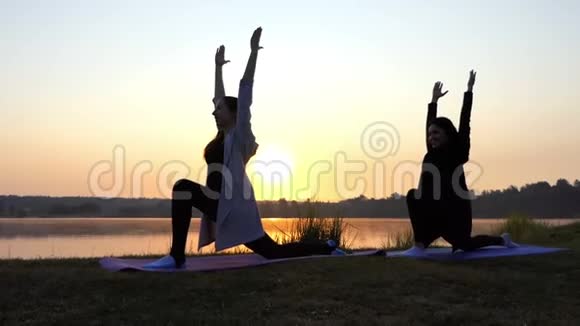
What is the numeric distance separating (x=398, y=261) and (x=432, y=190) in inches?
37.6

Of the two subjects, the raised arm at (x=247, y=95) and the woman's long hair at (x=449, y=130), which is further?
the woman's long hair at (x=449, y=130)

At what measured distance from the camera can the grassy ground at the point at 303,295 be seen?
11.9 ft

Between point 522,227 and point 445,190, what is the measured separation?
747 cm

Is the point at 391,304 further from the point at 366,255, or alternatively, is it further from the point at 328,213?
the point at 328,213

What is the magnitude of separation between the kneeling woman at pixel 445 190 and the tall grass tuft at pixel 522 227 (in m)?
6.06

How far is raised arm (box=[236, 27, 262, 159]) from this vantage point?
16.4ft

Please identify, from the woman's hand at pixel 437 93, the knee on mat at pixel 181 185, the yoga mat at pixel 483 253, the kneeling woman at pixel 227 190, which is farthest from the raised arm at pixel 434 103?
the knee on mat at pixel 181 185

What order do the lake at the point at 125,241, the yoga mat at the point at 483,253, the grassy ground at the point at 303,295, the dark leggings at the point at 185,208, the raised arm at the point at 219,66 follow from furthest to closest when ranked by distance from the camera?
the lake at the point at 125,241 < the yoga mat at the point at 483,253 < the raised arm at the point at 219,66 < the dark leggings at the point at 185,208 < the grassy ground at the point at 303,295

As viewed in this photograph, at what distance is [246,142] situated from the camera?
5.16 m

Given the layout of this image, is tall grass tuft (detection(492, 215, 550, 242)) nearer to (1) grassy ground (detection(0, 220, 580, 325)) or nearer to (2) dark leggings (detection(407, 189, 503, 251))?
(2) dark leggings (detection(407, 189, 503, 251))

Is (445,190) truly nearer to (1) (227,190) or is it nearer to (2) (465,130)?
(2) (465,130)

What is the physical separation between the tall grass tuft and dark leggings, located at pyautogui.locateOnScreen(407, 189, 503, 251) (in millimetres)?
5997

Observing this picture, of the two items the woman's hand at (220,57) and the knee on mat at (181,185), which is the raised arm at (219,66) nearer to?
the woman's hand at (220,57)

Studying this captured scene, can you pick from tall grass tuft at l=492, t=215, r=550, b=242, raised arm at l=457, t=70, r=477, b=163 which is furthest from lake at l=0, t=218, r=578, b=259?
raised arm at l=457, t=70, r=477, b=163
